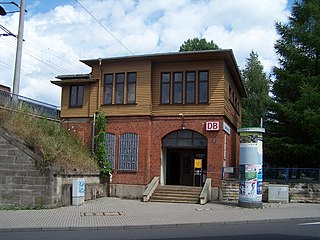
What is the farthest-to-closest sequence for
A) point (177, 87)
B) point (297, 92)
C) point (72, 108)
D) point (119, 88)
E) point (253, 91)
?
point (253, 91) → point (297, 92) → point (72, 108) → point (119, 88) → point (177, 87)

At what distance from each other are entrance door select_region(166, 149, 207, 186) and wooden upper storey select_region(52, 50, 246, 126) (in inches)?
123

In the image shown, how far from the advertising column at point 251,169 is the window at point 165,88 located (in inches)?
251

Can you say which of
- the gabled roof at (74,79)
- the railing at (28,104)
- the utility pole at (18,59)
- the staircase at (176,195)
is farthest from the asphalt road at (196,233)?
the gabled roof at (74,79)

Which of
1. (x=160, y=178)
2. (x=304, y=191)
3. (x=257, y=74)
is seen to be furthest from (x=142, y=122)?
(x=257, y=74)

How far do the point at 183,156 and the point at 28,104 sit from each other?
10208 mm

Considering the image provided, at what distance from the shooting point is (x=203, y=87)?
77.7ft

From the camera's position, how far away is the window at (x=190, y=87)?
2380 cm

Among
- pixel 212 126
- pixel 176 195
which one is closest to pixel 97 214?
pixel 176 195

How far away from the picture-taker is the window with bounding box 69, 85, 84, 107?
26.3m

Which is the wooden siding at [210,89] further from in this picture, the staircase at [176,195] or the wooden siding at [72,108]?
the wooden siding at [72,108]

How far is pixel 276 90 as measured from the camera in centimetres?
2852

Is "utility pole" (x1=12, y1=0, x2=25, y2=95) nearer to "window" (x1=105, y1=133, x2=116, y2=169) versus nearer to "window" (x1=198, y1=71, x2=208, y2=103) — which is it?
"window" (x1=105, y1=133, x2=116, y2=169)

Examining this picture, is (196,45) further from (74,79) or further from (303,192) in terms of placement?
(303,192)

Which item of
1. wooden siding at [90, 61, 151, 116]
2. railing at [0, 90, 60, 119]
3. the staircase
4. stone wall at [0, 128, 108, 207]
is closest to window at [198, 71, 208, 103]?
wooden siding at [90, 61, 151, 116]
